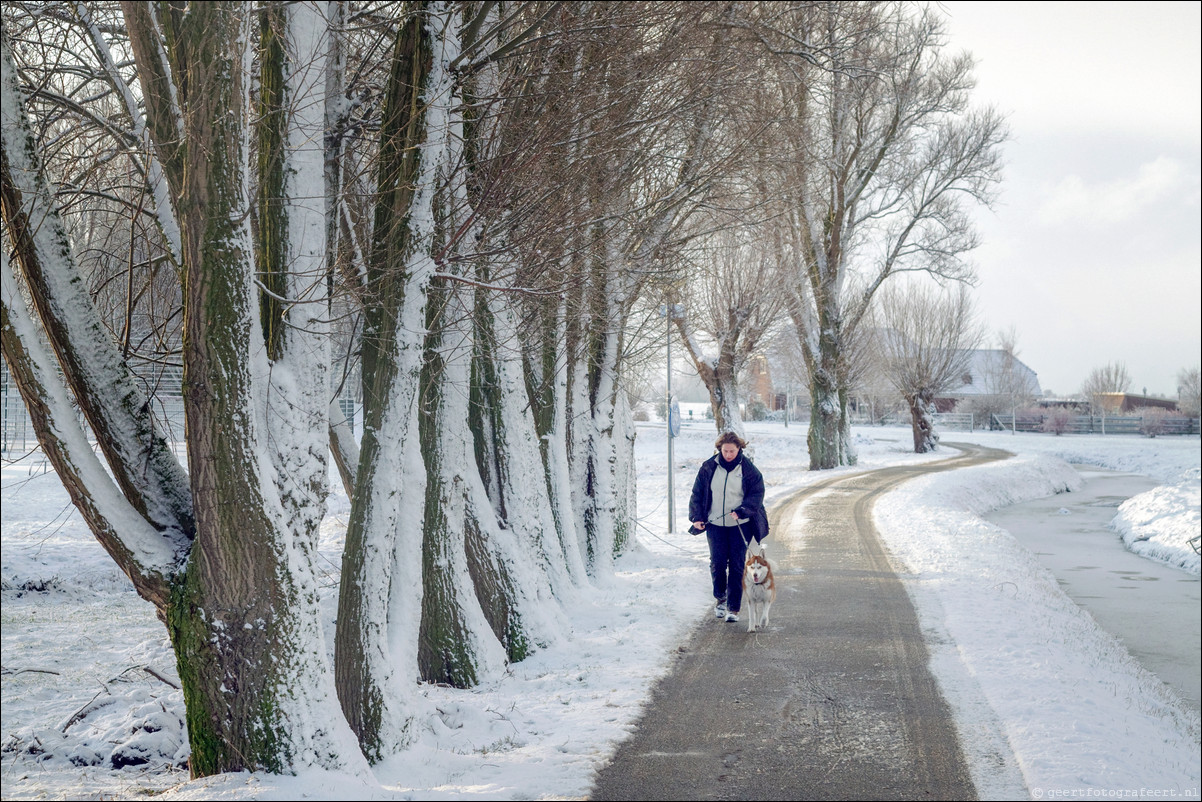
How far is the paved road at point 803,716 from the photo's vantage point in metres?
5.08

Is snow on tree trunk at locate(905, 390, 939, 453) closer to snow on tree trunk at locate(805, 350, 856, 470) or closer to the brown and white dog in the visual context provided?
snow on tree trunk at locate(805, 350, 856, 470)

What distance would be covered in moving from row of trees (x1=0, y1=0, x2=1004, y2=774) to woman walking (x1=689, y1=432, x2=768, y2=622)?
1.71 metres

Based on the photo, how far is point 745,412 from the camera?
67.9 metres

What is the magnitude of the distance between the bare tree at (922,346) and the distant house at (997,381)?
18231 mm

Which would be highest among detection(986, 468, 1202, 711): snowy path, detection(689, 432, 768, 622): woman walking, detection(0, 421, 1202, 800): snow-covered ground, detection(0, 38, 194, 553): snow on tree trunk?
detection(0, 38, 194, 553): snow on tree trunk

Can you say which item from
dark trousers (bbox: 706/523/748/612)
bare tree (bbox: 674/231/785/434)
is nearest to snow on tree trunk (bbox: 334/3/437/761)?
dark trousers (bbox: 706/523/748/612)

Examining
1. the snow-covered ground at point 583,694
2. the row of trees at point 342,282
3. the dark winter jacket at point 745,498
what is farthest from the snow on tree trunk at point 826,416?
the dark winter jacket at point 745,498

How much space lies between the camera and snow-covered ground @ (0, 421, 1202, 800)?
5156mm

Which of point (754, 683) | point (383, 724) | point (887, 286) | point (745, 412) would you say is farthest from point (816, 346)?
point (745, 412)

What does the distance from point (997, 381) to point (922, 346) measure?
27124mm

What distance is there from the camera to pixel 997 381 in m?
65.4

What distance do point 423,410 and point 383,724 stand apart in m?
2.71

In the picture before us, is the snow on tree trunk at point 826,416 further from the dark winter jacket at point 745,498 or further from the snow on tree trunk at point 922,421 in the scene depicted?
the dark winter jacket at point 745,498

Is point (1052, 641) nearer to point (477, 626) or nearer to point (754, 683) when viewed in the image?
point (754, 683)
